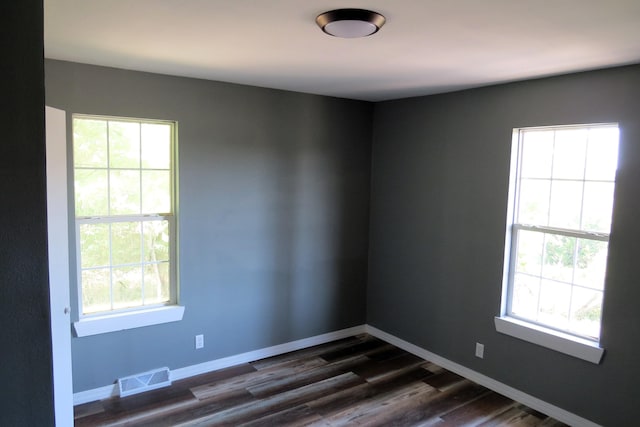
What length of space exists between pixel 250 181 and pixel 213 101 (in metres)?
0.72

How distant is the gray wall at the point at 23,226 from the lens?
0.99 metres

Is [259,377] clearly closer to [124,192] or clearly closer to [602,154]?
[124,192]

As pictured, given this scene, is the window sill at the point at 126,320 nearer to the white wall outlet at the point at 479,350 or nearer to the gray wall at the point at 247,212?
the gray wall at the point at 247,212

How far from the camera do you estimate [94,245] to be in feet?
10.4

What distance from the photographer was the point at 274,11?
1.81 metres

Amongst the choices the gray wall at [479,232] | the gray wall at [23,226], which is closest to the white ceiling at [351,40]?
the gray wall at [479,232]

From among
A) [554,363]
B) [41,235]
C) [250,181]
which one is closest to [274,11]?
[41,235]

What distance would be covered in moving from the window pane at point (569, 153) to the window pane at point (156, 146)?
292 cm

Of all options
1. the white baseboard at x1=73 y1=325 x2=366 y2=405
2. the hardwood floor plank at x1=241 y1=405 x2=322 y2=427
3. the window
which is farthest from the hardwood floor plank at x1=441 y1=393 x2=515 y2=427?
the white baseboard at x1=73 y1=325 x2=366 y2=405

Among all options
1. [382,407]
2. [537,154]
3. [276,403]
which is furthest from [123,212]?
[537,154]

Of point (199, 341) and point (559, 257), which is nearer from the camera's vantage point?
point (559, 257)

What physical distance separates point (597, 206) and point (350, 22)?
85.9 inches

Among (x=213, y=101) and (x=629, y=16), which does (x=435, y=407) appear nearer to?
(x=629, y=16)

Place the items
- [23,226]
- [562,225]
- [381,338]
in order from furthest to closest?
[381,338], [562,225], [23,226]
